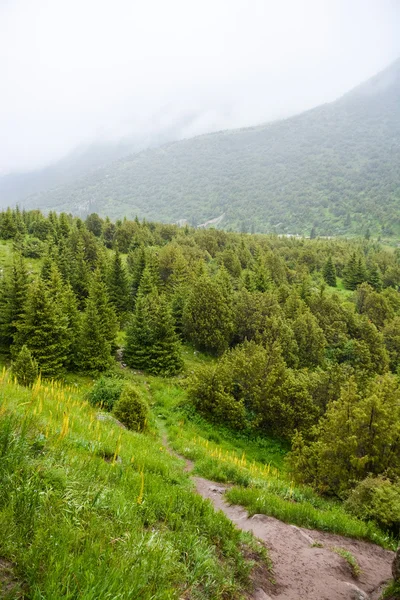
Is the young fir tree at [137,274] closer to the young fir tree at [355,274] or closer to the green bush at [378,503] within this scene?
the green bush at [378,503]

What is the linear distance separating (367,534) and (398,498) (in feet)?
6.51

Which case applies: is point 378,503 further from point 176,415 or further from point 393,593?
point 176,415

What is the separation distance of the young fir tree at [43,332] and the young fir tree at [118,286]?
21.9m

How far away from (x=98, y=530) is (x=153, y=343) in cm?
3316

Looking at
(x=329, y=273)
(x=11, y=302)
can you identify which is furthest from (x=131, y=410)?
(x=329, y=273)

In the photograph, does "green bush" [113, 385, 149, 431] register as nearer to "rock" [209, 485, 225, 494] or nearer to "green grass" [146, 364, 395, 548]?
"green grass" [146, 364, 395, 548]

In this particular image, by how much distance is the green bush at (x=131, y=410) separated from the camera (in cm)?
1519

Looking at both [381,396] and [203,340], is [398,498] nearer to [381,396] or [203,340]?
[381,396]

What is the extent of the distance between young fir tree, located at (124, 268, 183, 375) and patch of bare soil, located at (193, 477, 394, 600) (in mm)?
27349

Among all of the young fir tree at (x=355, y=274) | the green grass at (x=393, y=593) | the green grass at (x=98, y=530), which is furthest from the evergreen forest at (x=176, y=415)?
the green grass at (x=393, y=593)

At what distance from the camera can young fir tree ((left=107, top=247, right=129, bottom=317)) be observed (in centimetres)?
5153

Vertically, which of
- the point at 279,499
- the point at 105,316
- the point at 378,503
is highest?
the point at 279,499

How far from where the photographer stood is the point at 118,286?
52.3 m

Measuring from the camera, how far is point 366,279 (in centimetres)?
8475
